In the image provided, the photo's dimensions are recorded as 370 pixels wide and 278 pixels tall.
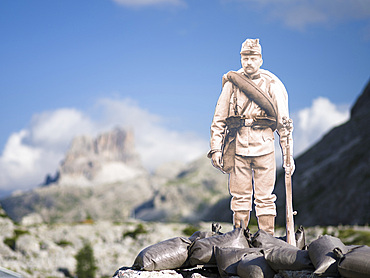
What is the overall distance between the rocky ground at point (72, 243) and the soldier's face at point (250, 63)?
121 ft

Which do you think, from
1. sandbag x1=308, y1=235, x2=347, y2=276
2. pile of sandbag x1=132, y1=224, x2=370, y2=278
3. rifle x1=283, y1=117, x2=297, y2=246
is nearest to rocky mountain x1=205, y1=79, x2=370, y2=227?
rifle x1=283, y1=117, x2=297, y2=246

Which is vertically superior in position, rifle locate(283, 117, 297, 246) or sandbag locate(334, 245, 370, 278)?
rifle locate(283, 117, 297, 246)

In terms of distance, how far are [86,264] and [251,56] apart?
159 ft

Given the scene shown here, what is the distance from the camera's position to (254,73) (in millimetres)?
12750

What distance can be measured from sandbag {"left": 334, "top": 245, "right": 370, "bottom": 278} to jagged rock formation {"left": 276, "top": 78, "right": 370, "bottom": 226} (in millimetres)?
61735

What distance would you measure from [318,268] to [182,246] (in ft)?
11.1

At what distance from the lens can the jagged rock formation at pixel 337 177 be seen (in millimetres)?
71500

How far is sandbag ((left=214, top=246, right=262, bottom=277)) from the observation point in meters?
9.09

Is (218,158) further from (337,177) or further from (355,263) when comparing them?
(337,177)

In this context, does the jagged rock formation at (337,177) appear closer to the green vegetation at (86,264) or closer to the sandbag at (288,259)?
the green vegetation at (86,264)

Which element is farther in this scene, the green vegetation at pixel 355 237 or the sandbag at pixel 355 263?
the green vegetation at pixel 355 237

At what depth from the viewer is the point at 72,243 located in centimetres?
6669

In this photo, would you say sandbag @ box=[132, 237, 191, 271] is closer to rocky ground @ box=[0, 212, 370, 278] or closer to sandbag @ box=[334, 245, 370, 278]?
sandbag @ box=[334, 245, 370, 278]

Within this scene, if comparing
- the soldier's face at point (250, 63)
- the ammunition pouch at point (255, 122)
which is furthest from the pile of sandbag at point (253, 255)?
the soldier's face at point (250, 63)
